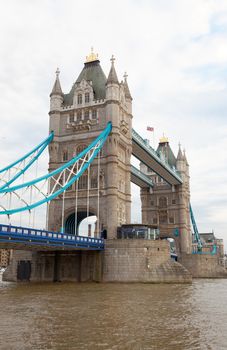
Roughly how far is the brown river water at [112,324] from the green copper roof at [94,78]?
3724 cm

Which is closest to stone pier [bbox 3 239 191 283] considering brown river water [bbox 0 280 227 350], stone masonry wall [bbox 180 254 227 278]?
brown river water [bbox 0 280 227 350]

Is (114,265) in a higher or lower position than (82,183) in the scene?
lower

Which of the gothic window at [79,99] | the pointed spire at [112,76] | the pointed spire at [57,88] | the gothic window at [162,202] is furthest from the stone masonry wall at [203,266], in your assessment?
the pointed spire at [57,88]

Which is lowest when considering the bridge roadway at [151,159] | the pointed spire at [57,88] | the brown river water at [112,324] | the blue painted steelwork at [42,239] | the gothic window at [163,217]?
the brown river water at [112,324]

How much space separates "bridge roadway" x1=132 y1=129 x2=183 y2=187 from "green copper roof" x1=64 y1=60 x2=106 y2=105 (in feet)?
Result: 29.7

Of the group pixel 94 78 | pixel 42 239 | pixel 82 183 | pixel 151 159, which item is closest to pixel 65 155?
pixel 82 183

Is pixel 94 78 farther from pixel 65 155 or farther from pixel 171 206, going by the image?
pixel 171 206

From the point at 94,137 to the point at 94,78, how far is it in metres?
11.1

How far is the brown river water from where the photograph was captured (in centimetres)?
1259

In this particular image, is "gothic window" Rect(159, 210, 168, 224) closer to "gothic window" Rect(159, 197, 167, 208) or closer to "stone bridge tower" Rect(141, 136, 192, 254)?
"stone bridge tower" Rect(141, 136, 192, 254)

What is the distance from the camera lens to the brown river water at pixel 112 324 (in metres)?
12.6

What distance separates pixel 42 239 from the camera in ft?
114

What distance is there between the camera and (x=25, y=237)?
108 ft

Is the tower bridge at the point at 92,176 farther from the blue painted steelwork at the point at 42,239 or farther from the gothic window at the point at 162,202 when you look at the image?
the gothic window at the point at 162,202
